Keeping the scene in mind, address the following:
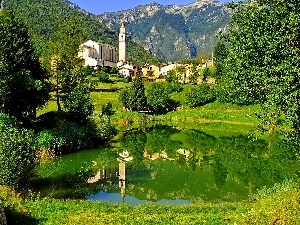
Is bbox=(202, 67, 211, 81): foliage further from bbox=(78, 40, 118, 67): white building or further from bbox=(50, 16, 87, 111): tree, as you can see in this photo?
bbox=(50, 16, 87, 111): tree

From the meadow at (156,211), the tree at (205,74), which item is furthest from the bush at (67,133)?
the tree at (205,74)

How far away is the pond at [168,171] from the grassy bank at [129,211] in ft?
17.4

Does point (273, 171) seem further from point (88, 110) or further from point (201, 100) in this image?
point (201, 100)

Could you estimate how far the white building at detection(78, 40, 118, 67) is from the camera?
137250 mm

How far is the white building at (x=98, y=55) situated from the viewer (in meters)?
137

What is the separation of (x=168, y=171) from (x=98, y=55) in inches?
4479

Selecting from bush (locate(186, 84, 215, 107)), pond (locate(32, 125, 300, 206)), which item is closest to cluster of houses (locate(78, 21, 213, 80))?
bush (locate(186, 84, 215, 107))

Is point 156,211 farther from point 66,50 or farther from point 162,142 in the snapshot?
point 66,50

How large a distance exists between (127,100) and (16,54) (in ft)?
145

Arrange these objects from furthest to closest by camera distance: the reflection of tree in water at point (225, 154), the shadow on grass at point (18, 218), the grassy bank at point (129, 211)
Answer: the reflection of tree in water at point (225, 154) < the shadow on grass at point (18, 218) < the grassy bank at point (129, 211)

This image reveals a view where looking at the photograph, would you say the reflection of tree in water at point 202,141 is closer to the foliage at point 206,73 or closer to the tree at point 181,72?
the foliage at point 206,73

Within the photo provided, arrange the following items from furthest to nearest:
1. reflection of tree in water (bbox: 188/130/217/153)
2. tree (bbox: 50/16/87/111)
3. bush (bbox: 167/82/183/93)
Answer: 1. bush (bbox: 167/82/183/93)
2. tree (bbox: 50/16/87/111)
3. reflection of tree in water (bbox: 188/130/217/153)

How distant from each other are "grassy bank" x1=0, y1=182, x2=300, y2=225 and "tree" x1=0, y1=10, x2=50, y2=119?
1895 centimetres

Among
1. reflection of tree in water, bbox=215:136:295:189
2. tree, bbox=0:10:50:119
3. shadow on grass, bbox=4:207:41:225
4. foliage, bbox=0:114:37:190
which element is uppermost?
tree, bbox=0:10:50:119
